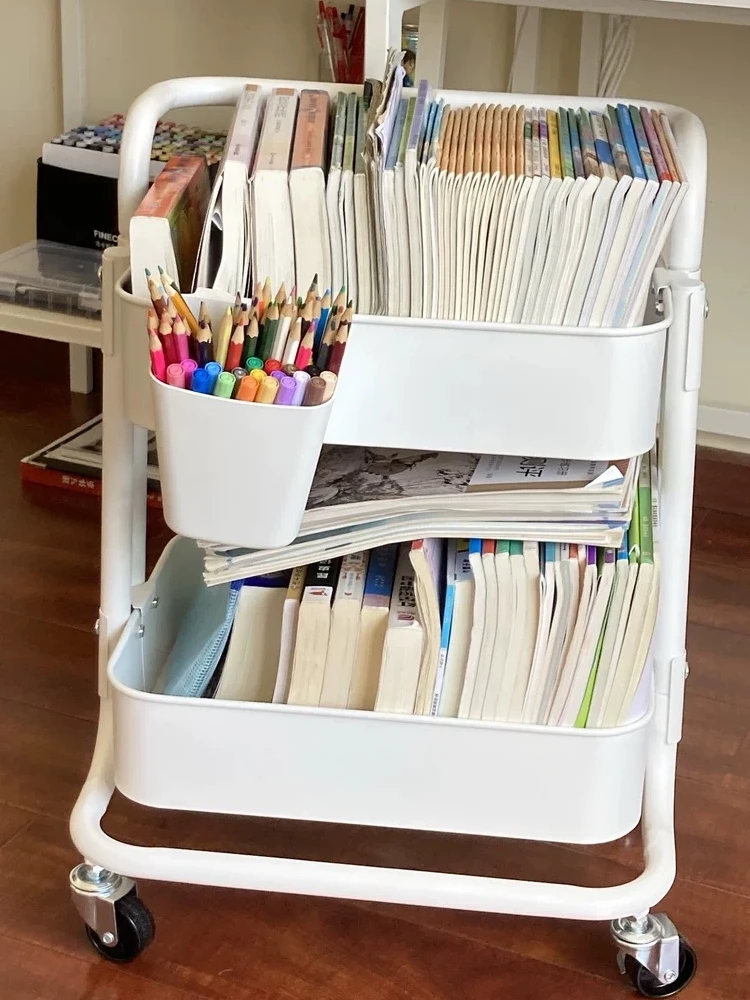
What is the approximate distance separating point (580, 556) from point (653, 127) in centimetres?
30

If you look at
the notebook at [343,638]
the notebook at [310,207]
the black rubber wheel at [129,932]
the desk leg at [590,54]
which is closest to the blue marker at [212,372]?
the notebook at [310,207]

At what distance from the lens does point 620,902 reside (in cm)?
84

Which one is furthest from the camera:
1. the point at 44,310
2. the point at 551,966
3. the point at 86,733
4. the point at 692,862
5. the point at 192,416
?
the point at 44,310

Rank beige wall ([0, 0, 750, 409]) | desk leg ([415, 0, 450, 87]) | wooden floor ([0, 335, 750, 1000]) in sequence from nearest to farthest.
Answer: wooden floor ([0, 335, 750, 1000]) < desk leg ([415, 0, 450, 87]) < beige wall ([0, 0, 750, 409])

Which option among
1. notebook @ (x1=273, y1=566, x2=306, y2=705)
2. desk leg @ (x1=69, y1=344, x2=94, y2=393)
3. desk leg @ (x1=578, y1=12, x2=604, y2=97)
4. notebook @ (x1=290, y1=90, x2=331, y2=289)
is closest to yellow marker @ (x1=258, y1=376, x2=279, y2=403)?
notebook @ (x1=290, y1=90, x2=331, y2=289)

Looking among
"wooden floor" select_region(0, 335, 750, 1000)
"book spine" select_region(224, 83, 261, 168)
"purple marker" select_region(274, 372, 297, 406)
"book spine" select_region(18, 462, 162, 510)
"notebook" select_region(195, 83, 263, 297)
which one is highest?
"book spine" select_region(224, 83, 261, 168)

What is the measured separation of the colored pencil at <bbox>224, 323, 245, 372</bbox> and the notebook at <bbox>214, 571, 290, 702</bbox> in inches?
9.4

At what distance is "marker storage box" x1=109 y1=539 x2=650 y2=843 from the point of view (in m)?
0.85

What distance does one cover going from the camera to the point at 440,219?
733mm

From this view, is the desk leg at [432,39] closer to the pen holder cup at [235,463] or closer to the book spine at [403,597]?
the book spine at [403,597]

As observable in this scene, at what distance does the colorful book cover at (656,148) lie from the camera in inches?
29.1

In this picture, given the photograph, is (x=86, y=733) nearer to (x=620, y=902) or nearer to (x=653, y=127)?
(x=620, y=902)

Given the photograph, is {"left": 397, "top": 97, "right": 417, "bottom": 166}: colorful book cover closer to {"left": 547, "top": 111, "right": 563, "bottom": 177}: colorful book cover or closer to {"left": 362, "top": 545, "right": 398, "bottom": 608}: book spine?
{"left": 547, "top": 111, "right": 563, "bottom": 177}: colorful book cover

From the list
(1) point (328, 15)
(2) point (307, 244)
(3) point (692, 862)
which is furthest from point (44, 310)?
(3) point (692, 862)
